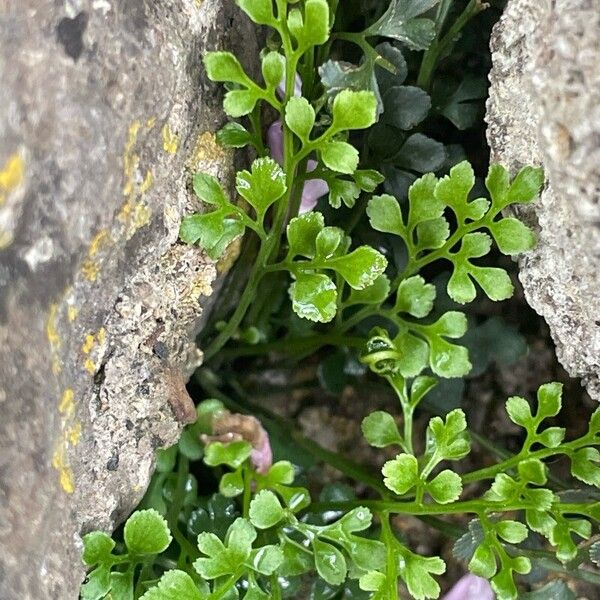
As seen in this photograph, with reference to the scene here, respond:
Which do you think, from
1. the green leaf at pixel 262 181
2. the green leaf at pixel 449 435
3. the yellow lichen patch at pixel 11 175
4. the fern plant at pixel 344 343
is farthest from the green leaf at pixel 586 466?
the yellow lichen patch at pixel 11 175

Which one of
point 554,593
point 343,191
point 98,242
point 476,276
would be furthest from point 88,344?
point 554,593

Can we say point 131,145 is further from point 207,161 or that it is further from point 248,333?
point 248,333

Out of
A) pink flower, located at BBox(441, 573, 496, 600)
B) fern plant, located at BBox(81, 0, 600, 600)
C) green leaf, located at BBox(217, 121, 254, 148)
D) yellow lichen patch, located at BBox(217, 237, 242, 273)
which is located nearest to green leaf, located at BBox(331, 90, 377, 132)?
fern plant, located at BBox(81, 0, 600, 600)

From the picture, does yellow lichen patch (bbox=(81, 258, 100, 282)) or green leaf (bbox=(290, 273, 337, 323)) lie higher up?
yellow lichen patch (bbox=(81, 258, 100, 282))

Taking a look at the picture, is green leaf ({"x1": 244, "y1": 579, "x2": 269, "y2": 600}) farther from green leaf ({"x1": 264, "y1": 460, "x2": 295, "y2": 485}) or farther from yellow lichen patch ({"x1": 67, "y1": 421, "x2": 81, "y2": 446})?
yellow lichen patch ({"x1": 67, "y1": 421, "x2": 81, "y2": 446})

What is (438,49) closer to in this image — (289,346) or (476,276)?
(476,276)

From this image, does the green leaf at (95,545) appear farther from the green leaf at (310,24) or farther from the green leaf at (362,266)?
the green leaf at (310,24)

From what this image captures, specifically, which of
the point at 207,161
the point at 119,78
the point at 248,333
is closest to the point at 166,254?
the point at 207,161
